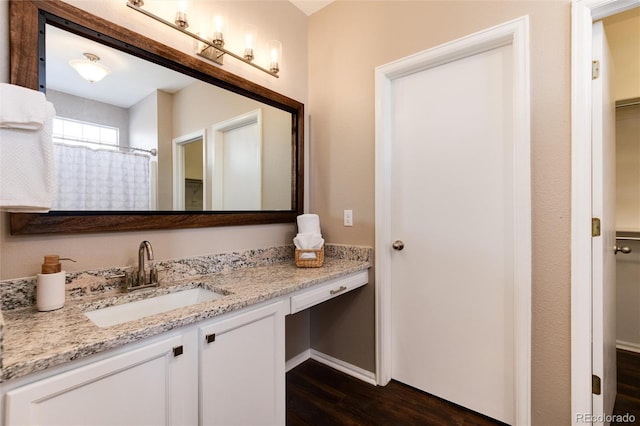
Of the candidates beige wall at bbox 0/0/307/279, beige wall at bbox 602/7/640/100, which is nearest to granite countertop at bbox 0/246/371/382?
beige wall at bbox 0/0/307/279

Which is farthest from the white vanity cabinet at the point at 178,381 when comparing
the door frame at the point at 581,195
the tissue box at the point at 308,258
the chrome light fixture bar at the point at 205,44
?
the chrome light fixture bar at the point at 205,44

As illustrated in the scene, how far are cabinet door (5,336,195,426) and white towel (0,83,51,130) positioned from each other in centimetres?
72

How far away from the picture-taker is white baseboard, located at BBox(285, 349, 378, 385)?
2.01 metres

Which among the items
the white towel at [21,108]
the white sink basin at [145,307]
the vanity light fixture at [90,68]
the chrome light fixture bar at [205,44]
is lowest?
the white sink basin at [145,307]

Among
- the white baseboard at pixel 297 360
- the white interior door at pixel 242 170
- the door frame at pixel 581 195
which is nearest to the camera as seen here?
the door frame at pixel 581 195

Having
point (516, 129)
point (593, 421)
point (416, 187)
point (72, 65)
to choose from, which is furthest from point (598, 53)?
point (72, 65)

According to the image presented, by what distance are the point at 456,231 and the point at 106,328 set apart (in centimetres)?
167

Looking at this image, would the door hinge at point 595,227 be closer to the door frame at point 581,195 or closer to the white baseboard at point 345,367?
the door frame at point 581,195

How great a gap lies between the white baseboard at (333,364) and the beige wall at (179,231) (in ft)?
2.94

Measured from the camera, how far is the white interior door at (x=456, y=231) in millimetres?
1579

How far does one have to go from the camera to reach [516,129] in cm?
146

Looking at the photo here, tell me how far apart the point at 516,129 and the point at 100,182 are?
1924mm

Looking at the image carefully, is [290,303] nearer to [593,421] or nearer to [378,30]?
[593,421]

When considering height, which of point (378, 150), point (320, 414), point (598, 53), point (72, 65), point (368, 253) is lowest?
point (320, 414)
